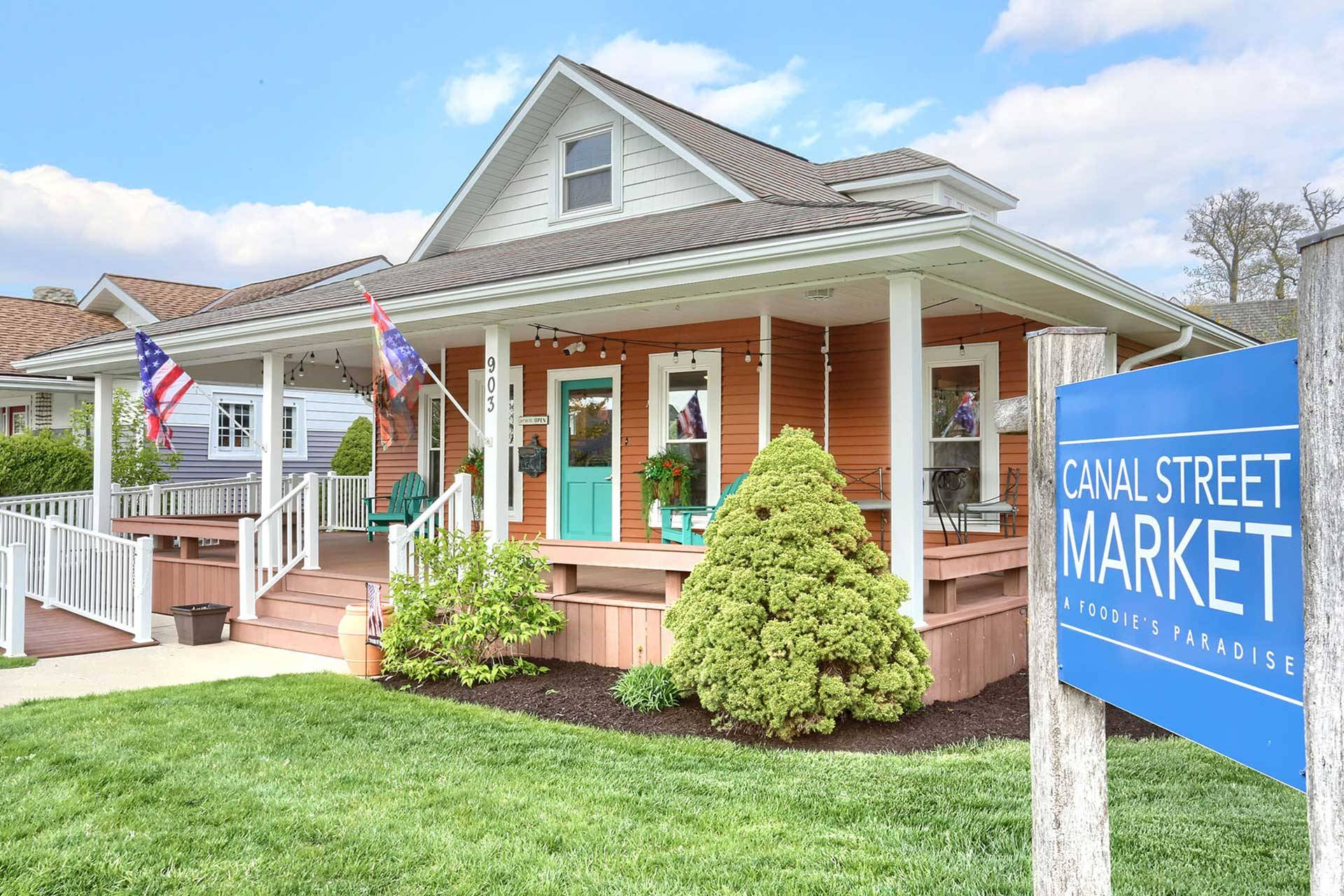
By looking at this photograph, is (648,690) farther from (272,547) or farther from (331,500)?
(331,500)

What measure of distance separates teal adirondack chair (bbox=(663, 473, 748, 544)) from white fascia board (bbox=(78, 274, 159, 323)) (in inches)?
617

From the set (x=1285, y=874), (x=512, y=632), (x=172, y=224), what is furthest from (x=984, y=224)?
(x=172, y=224)

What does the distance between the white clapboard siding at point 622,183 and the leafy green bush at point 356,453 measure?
1047 centimetres

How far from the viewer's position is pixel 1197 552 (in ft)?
→ 5.34

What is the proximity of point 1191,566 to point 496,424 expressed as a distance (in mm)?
7055

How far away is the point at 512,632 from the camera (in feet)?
22.7

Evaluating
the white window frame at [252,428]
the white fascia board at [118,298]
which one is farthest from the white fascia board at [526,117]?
the white fascia board at [118,298]

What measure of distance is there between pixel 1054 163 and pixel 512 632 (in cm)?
3913

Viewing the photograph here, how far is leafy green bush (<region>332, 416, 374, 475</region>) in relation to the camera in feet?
70.4

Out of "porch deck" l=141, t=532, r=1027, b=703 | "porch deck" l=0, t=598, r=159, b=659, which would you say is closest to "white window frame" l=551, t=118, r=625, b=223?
"porch deck" l=141, t=532, r=1027, b=703

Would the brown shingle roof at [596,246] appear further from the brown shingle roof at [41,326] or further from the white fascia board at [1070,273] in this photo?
the brown shingle roof at [41,326]

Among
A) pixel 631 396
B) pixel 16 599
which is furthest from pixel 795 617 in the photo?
pixel 16 599

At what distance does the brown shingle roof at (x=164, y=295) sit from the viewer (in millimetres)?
20953

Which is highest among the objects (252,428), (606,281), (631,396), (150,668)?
(606,281)
